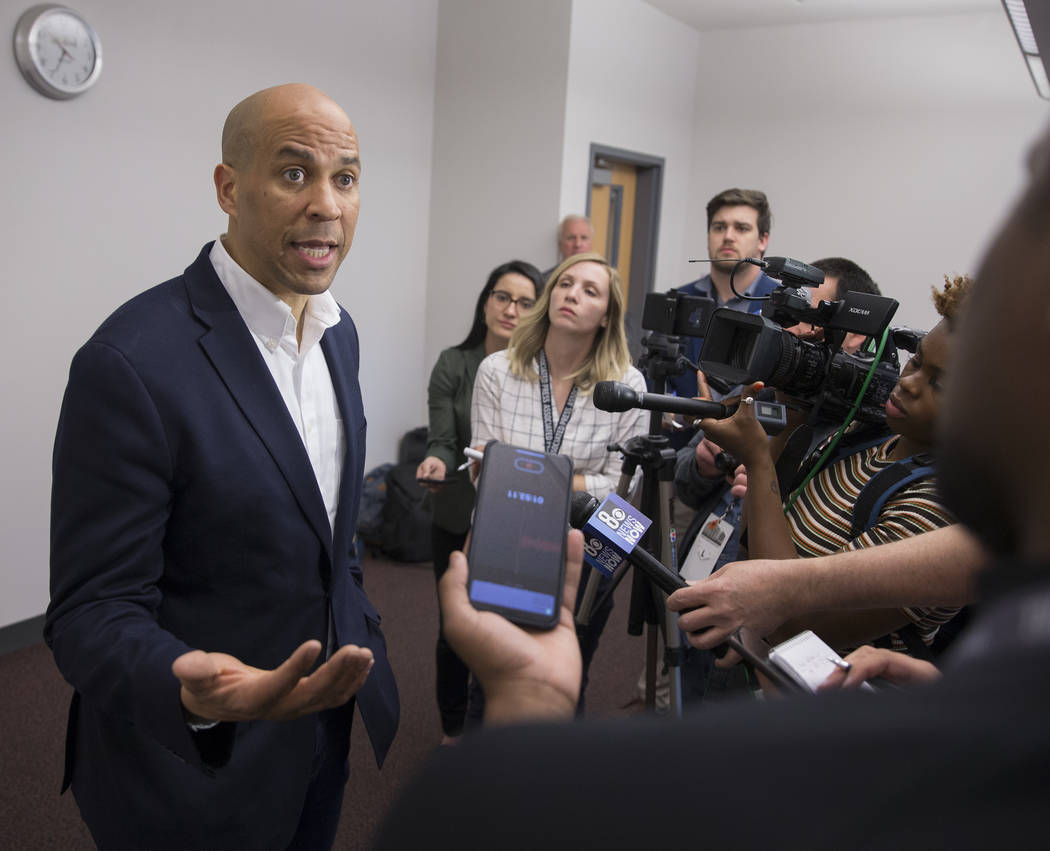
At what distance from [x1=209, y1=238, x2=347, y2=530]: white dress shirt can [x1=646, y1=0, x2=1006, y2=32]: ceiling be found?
4.49m

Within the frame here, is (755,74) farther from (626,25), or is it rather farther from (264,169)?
(264,169)

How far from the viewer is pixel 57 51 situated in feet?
8.65

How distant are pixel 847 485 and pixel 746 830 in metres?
1.13

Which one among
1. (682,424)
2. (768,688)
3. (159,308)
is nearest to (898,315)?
(682,424)

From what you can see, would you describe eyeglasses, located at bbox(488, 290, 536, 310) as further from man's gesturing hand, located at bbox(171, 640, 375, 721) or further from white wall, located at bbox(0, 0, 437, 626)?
man's gesturing hand, located at bbox(171, 640, 375, 721)

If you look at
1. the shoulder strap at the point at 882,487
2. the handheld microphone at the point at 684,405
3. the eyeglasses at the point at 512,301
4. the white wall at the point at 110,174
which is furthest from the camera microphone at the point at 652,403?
the white wall at the point at 110,174

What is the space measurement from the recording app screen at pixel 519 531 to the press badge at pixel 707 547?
33.2 inches

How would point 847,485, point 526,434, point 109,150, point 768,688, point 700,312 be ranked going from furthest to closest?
point 109,150 → point 526,434 → point 700,312 → point 847,485 → point 768,688

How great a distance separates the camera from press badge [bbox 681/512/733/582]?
5.15 ft

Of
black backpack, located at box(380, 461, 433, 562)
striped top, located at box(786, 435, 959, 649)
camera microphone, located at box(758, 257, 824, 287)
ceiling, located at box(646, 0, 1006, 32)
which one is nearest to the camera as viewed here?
striped top, located at box(786, 435, 959, 649)

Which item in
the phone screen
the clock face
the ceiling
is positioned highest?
the ceiling

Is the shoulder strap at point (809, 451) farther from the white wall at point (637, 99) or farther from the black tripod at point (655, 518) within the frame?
the white wall at point (637, 99)

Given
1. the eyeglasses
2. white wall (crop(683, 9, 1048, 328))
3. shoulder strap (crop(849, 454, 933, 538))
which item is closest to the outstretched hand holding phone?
shoulder strap (crop(849, 454, 933, 538))

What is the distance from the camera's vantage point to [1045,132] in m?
0.38
